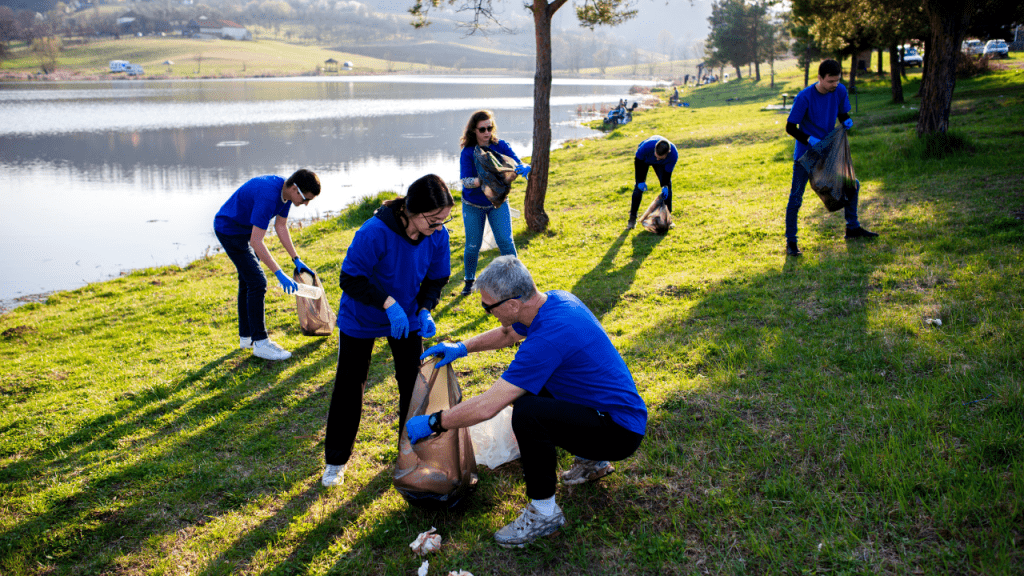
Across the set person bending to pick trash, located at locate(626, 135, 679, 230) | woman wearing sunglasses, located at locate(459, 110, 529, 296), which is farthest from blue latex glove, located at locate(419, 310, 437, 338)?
person bending to pick trash, located at locate(626, 135, 679, 230)

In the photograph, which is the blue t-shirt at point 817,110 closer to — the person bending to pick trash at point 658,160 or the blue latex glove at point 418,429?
the person bending to pick trash at point 658,160

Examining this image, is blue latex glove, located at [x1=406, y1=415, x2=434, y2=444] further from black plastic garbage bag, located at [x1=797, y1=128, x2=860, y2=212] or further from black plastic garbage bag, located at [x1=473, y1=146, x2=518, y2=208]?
black plastic garbage bag, located at [x1=797, y1=128, x2=860, y2=212]

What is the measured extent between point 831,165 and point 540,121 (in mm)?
4583

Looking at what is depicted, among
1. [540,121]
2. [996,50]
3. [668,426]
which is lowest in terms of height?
[668,426]

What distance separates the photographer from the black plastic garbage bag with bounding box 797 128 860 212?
21.1 feet

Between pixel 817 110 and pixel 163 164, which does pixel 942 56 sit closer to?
pixel 817 110

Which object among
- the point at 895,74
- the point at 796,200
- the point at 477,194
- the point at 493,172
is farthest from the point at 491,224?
the point at 895,74

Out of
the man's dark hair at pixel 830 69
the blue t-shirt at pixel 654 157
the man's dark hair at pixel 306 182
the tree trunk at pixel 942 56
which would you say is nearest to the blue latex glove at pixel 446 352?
the man's dark hair at pixel 306 182

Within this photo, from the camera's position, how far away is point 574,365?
9.25 ft

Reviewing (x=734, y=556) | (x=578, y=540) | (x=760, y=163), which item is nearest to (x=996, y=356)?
(x=734, y=556)

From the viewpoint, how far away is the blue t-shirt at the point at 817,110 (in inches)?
251

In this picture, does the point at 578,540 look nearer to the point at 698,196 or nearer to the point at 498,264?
the point at 498,264

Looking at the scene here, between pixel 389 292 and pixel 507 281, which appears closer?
pixel 507 281

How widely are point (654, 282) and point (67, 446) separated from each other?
19.2ft
